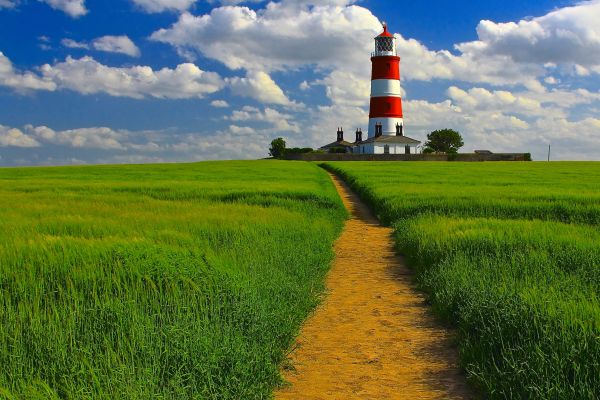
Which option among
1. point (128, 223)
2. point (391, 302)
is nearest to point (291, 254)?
point (391, 302)

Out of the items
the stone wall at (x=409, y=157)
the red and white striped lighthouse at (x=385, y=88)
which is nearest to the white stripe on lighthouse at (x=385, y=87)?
the red and white striped lighthouse at (x=385, y=88)

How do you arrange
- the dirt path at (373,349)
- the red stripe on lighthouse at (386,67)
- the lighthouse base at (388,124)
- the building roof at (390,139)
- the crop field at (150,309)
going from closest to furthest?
the crop field at (150,309) → the dirt path at (373,349) → the red stripe on lighthouse at (386,67) → the lighthouse base at (388,124) → the building roof at (390,139)

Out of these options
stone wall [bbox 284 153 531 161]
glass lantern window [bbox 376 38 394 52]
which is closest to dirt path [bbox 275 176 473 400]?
stone wall [bbox 284 153 531 161]

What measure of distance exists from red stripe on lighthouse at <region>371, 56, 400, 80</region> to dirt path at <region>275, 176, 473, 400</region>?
6902 centimetres

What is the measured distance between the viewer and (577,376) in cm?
405

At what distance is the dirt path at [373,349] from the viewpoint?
4816mm

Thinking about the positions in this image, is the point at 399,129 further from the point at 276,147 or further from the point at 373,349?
the point at 373,349

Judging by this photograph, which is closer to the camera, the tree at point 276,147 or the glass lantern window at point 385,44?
the glass lantern window at point 385,44

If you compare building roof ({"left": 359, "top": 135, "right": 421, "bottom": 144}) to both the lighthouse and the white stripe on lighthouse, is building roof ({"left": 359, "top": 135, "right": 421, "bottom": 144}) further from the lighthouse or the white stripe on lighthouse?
the white stripe on lighthouse

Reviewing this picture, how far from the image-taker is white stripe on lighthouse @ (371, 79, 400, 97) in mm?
75094

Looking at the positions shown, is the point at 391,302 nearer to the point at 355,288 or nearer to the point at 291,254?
the point at 355,288

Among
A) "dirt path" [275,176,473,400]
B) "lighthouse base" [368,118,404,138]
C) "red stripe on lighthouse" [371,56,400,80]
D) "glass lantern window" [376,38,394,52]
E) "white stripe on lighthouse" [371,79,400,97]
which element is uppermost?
"glass lantern window" [376,38,394,52]

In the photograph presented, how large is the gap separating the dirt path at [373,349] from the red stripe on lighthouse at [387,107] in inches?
2718

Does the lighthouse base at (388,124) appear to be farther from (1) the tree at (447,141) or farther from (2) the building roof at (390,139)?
(1) the tree at (447,141)
